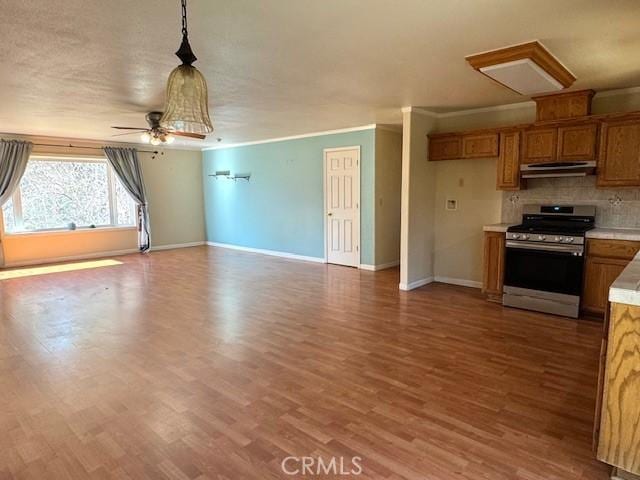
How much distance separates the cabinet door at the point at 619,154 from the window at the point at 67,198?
8.68 meters

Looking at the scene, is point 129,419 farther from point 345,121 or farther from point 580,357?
point 345,121

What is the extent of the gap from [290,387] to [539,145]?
3.93 metres

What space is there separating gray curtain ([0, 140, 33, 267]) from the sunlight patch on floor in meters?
0.56

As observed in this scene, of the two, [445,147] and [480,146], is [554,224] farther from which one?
[445,147]

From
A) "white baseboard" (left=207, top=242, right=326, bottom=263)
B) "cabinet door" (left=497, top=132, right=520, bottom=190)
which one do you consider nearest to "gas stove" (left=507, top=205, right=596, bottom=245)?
"cabinet door" (left=497, top=132, right=520, bottom=190)

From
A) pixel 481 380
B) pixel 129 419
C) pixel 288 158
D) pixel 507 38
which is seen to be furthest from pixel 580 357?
pixel 288 158

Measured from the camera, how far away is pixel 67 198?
313 inches

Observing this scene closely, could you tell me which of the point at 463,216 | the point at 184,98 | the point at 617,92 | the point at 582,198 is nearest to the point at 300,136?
the point at 463,216

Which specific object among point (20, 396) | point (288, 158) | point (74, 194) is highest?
point (288, 158)

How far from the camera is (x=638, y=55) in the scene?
3186 millimetres

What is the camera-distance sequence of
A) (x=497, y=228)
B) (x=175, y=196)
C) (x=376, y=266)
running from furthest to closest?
(x=175, y=196), (x=376, y=266), (x=497, y=228)

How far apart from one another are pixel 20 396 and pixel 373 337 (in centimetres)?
284

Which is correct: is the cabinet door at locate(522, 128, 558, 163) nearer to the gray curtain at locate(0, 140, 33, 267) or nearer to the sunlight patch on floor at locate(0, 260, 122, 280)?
the sunlight patch on floor at locate(0, 260, 122, 280)
